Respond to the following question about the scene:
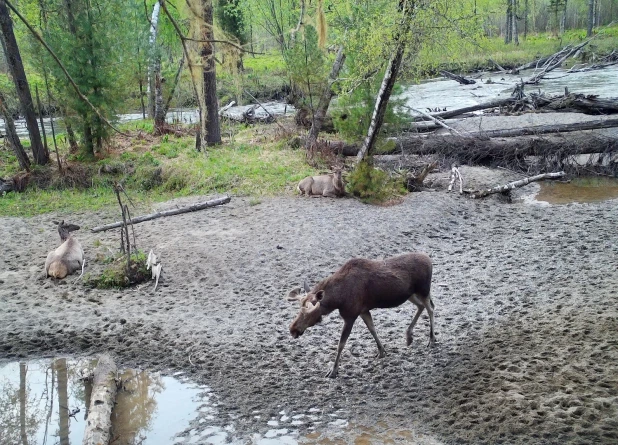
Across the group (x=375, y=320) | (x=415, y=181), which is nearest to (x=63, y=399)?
(x=375, y=320)

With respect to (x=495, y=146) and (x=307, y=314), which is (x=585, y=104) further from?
(x=307, y=314)

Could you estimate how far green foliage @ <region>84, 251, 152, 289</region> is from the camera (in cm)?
1106

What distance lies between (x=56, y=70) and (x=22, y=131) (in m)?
14.2

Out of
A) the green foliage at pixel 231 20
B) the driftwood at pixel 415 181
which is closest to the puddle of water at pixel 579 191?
the driftwood at pixel 415 181

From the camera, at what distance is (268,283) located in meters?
10.9

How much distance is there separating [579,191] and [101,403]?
1367cm

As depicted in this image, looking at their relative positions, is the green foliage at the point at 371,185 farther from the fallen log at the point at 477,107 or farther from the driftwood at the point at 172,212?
the fallen log at the point at 477,107

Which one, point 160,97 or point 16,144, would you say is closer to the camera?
point 16,144

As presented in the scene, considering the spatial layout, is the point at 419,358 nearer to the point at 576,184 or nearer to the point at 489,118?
the point at 576,184

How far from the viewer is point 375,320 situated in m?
9.32

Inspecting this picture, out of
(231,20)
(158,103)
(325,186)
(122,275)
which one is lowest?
(122,275)

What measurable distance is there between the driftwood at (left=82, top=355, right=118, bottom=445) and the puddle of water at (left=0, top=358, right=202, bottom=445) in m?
0.19

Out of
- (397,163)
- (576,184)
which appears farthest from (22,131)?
(576,184)

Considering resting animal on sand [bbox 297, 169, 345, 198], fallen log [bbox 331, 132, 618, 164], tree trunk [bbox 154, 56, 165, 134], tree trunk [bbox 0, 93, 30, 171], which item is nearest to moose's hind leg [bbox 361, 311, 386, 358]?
resting animal on sand [bbox 297, 169, 345, 198]
